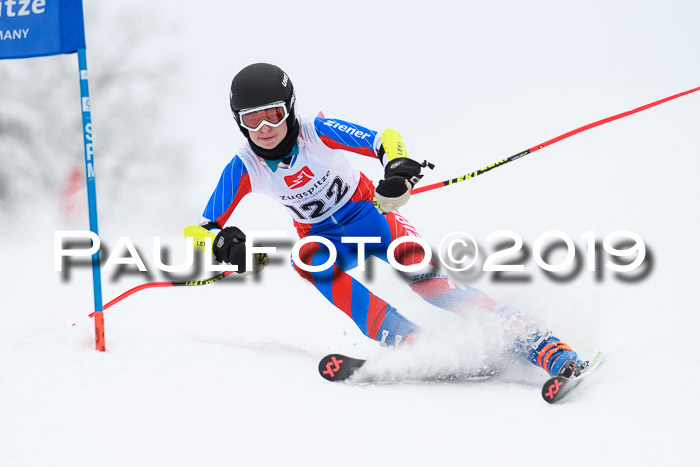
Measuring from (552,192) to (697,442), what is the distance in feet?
19.8

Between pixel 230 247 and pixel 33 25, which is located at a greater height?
pixel 33 25

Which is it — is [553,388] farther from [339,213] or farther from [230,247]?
[230,247]

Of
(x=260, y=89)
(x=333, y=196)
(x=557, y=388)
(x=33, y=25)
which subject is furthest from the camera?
(x=333, y=196)

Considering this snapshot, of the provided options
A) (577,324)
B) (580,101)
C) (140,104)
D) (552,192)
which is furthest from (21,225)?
(580,101)

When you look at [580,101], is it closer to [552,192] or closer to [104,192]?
[552,192]

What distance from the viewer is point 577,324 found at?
3.32m

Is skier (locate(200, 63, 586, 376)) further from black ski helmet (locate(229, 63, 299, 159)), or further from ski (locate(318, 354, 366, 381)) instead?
ski (locate(318, 354, 366, 381))

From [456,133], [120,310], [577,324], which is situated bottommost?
[120,310]

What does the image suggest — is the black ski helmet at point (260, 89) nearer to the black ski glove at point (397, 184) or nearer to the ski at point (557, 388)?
the black ski glove at point (397, 184)

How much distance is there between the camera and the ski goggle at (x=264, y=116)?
288 centimetres

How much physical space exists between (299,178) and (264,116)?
0.38m

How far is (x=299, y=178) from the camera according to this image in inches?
124

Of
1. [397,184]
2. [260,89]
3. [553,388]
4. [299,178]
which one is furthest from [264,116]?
[553,388]

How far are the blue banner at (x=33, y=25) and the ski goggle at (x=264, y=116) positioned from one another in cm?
102
